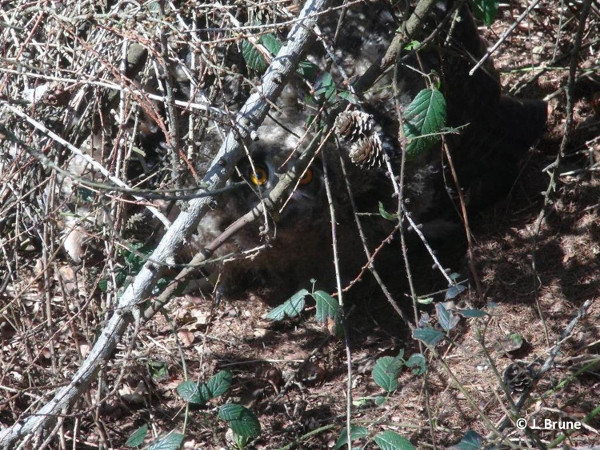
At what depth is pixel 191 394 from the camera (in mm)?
2926

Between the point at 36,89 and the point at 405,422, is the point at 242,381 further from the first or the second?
the point at 36,89

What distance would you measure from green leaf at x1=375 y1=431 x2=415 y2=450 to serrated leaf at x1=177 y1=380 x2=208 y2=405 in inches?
27.1

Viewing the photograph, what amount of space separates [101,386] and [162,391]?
59 cm

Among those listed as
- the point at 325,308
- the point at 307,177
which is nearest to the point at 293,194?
the point at 307,177

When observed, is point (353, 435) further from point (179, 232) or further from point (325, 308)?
point (179, 232)

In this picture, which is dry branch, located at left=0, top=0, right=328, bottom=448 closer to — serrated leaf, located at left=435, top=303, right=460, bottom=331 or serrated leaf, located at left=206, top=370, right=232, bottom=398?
serrated leaf, located at left=206, top=370, right=232, bottom=398

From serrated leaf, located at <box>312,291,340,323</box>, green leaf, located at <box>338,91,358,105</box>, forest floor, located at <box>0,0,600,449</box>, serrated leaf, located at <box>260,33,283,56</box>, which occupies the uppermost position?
serrated leaf, located at <box>260,33,283,56</box>

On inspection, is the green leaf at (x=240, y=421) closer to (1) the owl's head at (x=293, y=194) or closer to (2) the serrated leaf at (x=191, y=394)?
(2) the serrated leaf at (x=191, y=394)

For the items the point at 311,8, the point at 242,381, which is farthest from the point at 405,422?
the point at 311,8

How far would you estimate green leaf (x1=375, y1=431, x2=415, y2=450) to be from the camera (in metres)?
2.62

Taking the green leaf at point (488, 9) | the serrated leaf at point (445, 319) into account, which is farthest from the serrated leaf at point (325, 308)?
the green leaf at point (488, 9)

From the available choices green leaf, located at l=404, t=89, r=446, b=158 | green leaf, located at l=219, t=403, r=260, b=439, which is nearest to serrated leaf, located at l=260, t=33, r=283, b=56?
green leaf, located at l=404, t=89, r=446, b=158

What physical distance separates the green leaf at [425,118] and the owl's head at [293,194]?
0.87m

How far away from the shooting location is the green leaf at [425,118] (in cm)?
284
